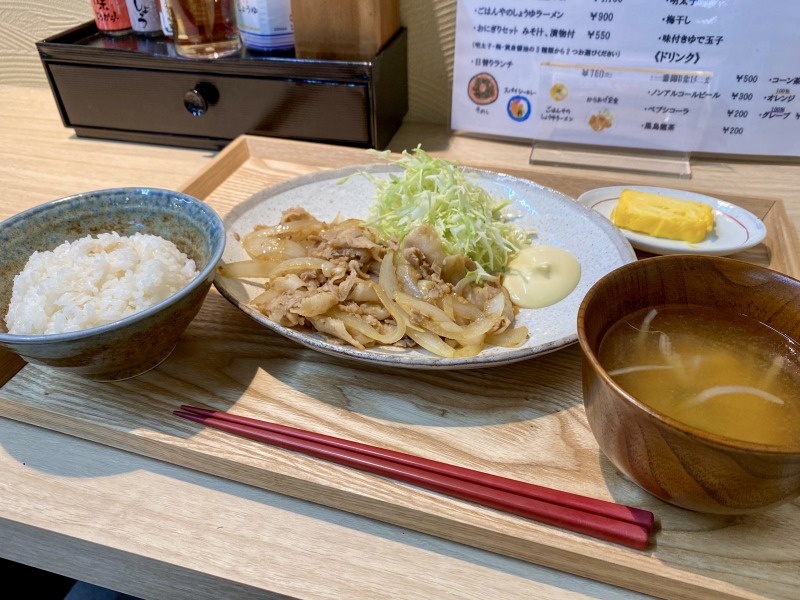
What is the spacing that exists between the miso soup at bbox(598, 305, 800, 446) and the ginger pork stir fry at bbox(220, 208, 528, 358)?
28 cm

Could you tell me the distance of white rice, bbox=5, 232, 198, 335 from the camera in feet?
3.46

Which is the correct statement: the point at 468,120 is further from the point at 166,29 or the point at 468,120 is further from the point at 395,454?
the point at 395,454

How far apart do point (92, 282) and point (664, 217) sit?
1300 mm

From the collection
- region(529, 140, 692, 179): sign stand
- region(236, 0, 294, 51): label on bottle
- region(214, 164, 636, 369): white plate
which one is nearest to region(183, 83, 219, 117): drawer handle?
region(236, 0, 294, 51): label on bottle

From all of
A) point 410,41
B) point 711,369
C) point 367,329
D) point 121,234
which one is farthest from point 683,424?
point 410,41

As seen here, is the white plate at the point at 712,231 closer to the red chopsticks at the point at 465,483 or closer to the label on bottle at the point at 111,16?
the red chopsticks at the point at 465,483

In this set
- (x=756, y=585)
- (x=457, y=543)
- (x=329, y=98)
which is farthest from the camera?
(x=329, y=98)

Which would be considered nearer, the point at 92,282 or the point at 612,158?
the point at 92,282

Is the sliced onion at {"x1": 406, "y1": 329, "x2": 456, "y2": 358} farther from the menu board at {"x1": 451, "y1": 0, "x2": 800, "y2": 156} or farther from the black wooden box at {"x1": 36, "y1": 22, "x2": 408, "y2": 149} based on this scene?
the menu board at {"x1": 451, "y1": 0, "x2": 800, "y2": 156}

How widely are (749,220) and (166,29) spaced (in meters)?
1.93

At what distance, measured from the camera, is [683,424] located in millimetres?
729

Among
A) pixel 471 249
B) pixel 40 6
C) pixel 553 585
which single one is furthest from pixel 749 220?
pixel 40 6

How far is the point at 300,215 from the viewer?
57.1 inches

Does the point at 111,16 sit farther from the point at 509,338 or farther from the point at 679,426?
the point at 679,426
